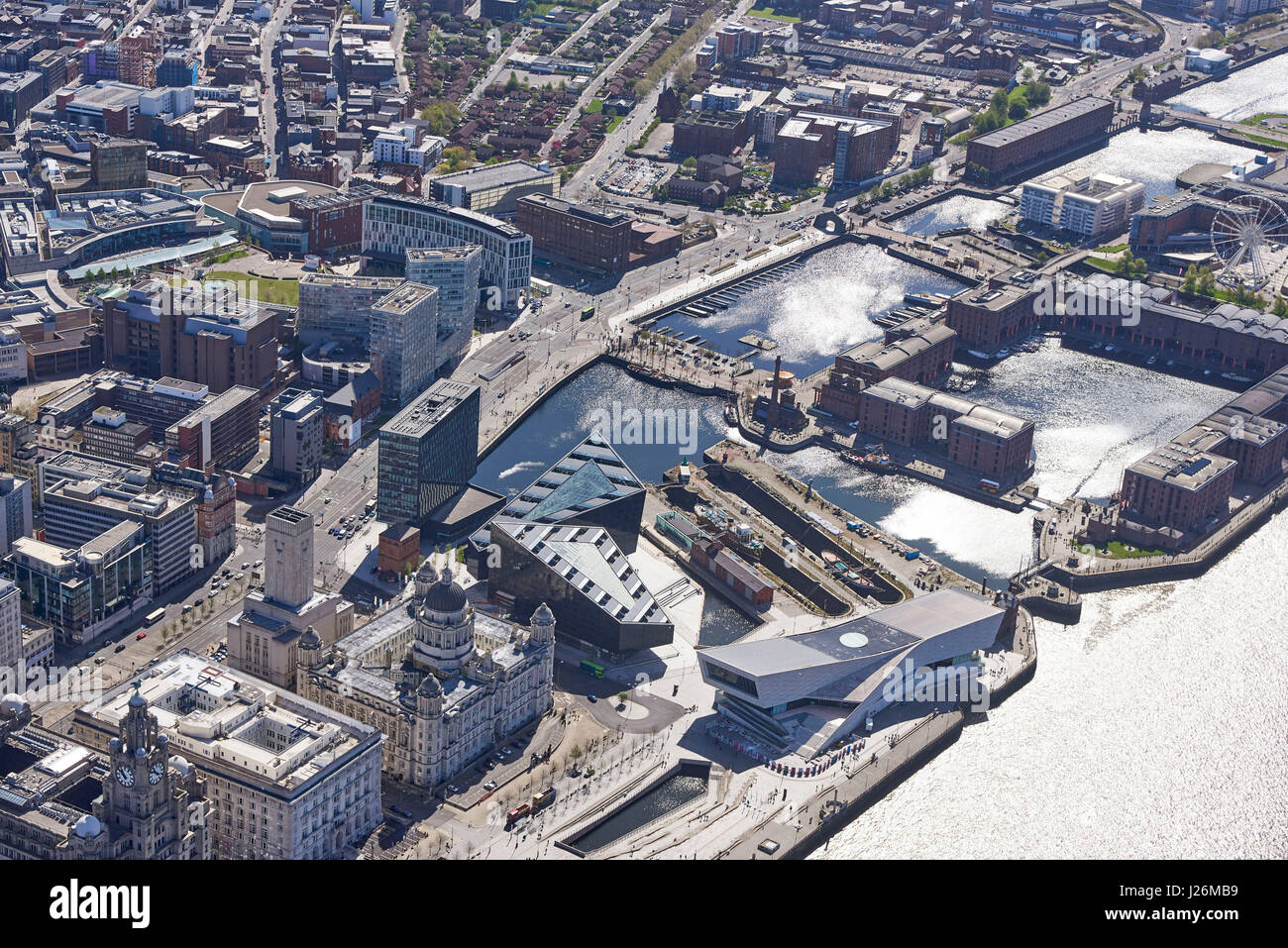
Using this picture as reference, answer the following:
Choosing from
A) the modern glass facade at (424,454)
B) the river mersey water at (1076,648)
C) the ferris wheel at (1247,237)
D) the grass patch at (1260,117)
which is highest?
the grass patch at (1260,117)

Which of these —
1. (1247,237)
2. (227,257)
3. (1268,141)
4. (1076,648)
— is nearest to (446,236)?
(227,257)

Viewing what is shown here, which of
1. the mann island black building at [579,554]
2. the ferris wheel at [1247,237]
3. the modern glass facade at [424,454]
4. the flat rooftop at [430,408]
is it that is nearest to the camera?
the mann island black building at [579,554]

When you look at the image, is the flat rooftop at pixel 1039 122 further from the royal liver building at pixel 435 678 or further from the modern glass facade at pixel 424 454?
the royal liver building at pixel 435 678

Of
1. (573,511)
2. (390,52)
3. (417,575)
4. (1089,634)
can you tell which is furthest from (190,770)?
(390,52)

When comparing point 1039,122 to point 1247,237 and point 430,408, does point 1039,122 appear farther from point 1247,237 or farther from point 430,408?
point 430,408

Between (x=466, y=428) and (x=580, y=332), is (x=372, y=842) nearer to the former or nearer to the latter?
(x=466, y=428)

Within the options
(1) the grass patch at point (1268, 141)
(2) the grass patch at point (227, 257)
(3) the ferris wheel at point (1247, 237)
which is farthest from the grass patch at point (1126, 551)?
(1) the grass patch at point (1268, 141)
